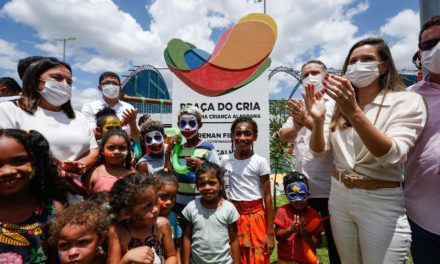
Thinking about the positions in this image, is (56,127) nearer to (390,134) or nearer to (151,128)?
(151,128)

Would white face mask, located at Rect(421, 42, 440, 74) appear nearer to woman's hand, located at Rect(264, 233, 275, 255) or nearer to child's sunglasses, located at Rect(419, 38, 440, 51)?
child's sunglasses, located at Rect(419, 38, 440, 51)

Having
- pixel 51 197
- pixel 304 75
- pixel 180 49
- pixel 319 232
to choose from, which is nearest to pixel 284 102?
pixel 180 49

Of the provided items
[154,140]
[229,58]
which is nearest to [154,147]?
[154,140]

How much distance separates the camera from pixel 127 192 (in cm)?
198

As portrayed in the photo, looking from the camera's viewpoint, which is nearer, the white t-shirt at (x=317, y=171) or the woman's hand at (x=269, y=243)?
the white t-shirt at (x=317, y=171)

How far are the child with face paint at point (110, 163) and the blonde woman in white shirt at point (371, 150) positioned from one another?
170 cm

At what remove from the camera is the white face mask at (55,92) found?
2.31m

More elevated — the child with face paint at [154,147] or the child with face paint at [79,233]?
the child with face paint at [154,147]

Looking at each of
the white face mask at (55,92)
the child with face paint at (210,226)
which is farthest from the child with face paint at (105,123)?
the child with face paint at (210,226)

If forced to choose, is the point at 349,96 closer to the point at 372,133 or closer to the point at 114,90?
the point at 372,133

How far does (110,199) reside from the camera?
206 centimetres

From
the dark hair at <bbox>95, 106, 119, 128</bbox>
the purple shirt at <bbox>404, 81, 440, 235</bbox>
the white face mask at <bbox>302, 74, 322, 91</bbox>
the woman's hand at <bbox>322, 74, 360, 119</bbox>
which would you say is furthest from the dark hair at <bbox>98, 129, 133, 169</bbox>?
the purple shirt at <bbox>404, 81, 440, 235</bbox>

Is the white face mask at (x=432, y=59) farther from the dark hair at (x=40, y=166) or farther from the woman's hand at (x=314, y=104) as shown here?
the dark hair at (x=40, y=166)

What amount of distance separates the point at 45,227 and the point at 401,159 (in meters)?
2.17
